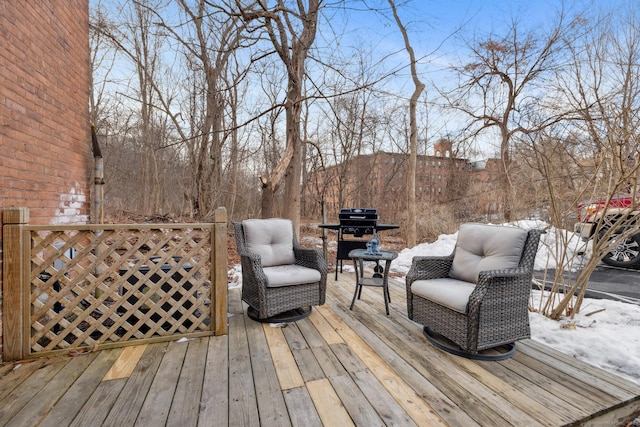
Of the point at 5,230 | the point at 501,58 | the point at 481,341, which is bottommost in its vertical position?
the point at 481,341

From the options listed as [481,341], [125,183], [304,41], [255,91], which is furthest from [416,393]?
[125,183]

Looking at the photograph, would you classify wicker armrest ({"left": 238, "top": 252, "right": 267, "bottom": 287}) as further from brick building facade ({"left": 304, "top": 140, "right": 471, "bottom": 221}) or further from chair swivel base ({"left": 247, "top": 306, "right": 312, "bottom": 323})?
brick building facade ({"left": 304, "top": 140, "right": 471, "bottom": 221})

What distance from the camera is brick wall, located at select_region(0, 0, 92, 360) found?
6.74 ft

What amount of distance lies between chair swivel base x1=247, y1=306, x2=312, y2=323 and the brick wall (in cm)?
187

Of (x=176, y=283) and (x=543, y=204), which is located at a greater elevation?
(x=543, y=204)

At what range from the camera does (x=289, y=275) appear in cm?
271

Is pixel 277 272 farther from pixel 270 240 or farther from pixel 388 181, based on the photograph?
pixel 388 181

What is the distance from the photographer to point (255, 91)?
915 centimetres

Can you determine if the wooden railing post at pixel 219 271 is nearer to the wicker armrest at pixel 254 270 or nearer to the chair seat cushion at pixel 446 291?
the wicker armrest at pixel 254 270

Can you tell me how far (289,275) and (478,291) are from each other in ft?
5.06

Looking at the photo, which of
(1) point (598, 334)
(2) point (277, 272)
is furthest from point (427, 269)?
(1) point (598, 334)

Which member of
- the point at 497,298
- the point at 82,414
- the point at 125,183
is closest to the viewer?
the point at 82,414

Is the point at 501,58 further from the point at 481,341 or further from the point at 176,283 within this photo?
the point at 176,283

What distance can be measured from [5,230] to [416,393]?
2833mm
